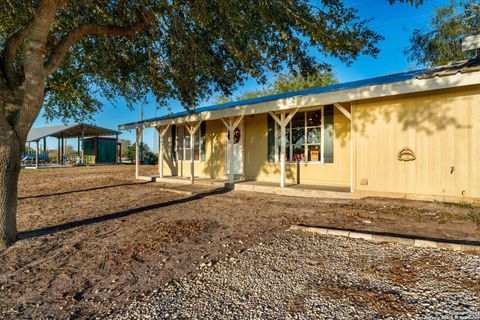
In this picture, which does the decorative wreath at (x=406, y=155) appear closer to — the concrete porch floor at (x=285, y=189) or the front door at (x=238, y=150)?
the concrete porch floor at (x=285, y=189)

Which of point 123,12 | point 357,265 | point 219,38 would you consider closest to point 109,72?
point 123,12

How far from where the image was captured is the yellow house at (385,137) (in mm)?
5922

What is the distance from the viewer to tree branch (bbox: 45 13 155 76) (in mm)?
4559

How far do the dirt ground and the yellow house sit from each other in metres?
0.68

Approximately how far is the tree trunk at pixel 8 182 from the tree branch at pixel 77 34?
1259 mm

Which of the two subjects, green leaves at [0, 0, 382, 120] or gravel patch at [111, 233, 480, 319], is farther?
green leaves at [0, 0, 382, 120]

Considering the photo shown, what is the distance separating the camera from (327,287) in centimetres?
257

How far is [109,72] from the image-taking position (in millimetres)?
7184

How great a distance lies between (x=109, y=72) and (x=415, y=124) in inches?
301

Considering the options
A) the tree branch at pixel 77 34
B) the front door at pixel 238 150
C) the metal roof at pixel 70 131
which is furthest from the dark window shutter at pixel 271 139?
the metal roof at pixel 70 131

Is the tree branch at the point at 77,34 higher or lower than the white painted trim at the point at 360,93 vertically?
higher

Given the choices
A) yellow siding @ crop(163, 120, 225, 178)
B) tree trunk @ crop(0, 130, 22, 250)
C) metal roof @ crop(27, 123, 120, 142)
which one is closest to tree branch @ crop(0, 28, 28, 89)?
tree trunk @ crop(0, 130, 22, 250)

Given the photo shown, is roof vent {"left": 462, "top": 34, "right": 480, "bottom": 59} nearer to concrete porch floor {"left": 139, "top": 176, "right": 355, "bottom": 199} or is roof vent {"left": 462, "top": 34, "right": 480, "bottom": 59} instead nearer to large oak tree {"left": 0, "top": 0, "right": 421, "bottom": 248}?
large oak tree {"left": 0, "top": 0, "right": 421, "bottom": 248}

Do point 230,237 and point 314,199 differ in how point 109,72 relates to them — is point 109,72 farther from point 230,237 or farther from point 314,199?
point 314,199
